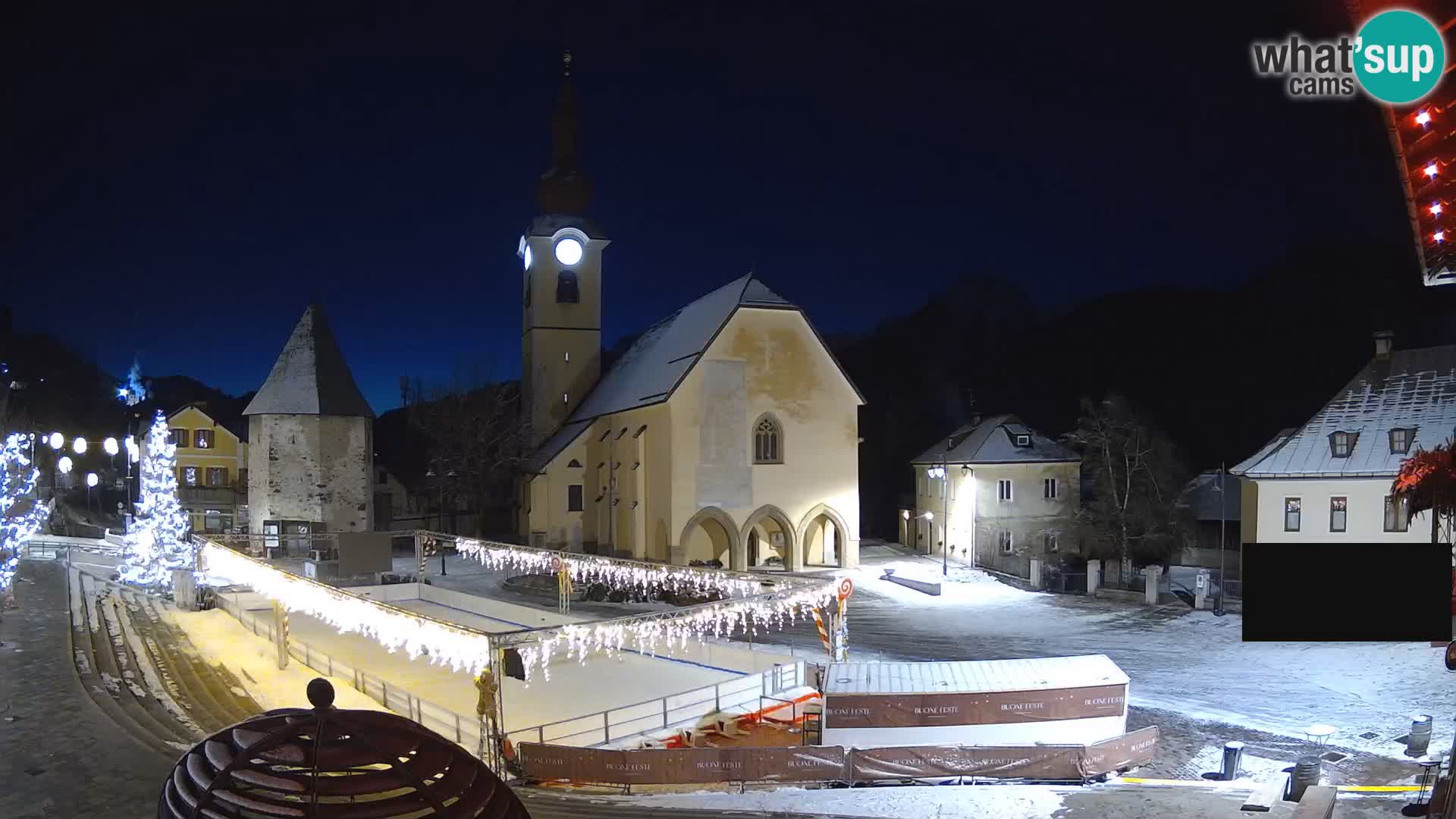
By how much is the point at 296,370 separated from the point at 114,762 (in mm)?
31704

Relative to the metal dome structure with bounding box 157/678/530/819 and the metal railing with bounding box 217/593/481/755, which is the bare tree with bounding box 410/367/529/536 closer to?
the metal railing with bounding box 217/593/481/755

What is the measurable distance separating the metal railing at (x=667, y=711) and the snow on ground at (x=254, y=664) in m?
2.91

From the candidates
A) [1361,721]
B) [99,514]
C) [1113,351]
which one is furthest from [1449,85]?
[1113,351]

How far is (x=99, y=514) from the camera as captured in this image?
185 ft

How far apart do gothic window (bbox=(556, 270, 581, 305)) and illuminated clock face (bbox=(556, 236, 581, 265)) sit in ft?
1.91

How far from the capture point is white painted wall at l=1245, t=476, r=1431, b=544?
1092 inches

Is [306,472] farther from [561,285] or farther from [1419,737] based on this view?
[1419,737]

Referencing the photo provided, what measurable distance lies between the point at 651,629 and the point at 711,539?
65.4 ft

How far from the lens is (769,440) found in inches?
1463

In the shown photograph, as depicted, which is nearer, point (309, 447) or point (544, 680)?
point (544, 680)

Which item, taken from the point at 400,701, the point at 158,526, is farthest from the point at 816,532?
the point at 400,701

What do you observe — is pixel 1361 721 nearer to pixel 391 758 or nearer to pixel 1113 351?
pixel 391 758

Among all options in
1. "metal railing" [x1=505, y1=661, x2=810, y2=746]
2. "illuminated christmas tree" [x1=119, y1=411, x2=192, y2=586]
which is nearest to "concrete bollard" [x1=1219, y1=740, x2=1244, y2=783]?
"metal railing" [x1=505, y1=661, x2=810, y2=746]

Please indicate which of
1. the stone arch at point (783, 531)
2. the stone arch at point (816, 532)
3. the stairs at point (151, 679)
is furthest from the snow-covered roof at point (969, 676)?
the stone arch at point (816, 532)
